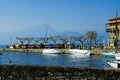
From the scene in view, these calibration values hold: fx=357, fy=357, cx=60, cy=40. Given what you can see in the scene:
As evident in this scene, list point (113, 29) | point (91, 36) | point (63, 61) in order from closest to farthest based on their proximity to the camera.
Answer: point (63, 61)
point (113, 29)
point (91, 36)

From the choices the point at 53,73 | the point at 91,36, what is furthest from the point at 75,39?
the point at 53,73

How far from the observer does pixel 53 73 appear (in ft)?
57.5

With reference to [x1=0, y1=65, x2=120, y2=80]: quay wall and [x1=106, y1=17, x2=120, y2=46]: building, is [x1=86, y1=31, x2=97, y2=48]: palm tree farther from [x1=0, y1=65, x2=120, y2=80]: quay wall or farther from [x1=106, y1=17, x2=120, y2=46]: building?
[x1=0, y1=65, x2=120, y2=80]: quay wall

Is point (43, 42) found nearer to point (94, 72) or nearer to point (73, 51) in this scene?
point (73, 51)

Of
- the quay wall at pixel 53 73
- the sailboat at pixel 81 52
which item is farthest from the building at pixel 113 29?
the quay wall at pixel 53 73

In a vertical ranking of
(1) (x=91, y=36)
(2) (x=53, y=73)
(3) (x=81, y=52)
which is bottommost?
(3) (x=81, y=52)

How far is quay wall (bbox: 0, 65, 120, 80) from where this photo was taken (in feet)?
57.0

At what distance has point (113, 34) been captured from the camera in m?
129

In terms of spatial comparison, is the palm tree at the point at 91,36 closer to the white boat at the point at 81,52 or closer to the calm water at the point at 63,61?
the white boat at the point at 81,52

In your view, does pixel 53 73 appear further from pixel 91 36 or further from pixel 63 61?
pixel 91 36

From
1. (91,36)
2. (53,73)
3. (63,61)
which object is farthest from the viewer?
(91,36)

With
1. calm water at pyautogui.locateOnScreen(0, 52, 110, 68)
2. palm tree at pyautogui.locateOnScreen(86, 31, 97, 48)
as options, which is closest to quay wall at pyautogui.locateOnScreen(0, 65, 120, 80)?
calm water at pyautogui.locateOnScreen(0, 52, 110, 68)

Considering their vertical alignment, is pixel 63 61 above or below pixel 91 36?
below

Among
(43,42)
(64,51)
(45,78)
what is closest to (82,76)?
(45,78)
